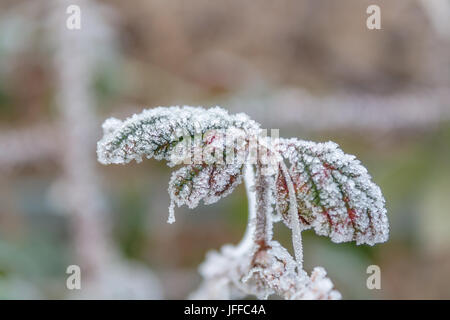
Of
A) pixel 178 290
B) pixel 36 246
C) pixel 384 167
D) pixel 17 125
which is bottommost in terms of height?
pixel 178 290

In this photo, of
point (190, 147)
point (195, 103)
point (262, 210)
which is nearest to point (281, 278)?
point (262, 210)

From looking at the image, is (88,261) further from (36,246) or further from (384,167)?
(384,167)

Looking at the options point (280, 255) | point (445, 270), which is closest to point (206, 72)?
point (445, 270)

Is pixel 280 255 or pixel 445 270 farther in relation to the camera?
pixel 445 270

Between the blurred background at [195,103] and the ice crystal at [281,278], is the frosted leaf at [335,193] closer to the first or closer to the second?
the ice crystal at [281,278]

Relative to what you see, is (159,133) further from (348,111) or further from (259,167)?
(348,111)

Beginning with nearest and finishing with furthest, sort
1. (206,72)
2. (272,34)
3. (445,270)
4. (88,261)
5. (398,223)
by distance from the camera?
(88,261) < (398,223) < (445,270) < (206,72) < (272,34)

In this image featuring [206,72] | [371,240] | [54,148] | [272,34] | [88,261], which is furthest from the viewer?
[272,34]
